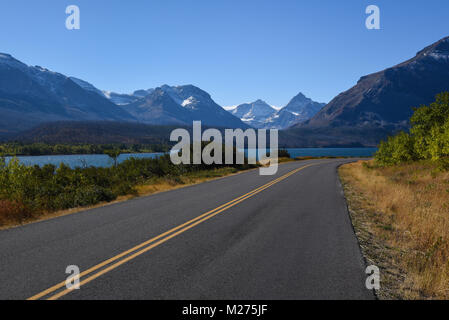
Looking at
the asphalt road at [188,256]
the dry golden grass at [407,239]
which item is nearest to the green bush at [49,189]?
the asphalt road at [188,256]

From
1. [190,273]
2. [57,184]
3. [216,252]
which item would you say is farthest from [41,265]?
[57,184]

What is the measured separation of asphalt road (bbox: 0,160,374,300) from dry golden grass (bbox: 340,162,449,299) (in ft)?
1.49

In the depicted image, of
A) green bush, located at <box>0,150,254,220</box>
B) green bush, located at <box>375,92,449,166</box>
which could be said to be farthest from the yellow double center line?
green bush, located at <box>375,92,449,166</box>

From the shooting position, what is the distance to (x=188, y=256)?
5.45 metres

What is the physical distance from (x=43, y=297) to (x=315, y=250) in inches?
186

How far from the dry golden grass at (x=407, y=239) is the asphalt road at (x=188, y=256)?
0.45 m

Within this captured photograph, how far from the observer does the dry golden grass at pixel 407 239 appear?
14.3 feet

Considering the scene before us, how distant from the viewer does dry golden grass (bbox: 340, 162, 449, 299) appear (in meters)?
4.36

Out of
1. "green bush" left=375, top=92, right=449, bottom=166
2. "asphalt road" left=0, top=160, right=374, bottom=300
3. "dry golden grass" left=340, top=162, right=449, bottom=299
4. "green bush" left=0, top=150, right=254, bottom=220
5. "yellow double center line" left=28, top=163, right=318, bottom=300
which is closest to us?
"yellow double center line" left=28, top=163, right=318, bottom=300

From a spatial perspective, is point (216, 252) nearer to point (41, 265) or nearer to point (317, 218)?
point (41, 265)

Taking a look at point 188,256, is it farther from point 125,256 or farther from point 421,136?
point 421,136

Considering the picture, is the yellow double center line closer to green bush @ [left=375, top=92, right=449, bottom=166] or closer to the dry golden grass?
the dry golden grass

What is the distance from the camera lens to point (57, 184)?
13039 mm

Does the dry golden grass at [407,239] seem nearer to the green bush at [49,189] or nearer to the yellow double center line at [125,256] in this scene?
the yellow double center line at [125,256]
